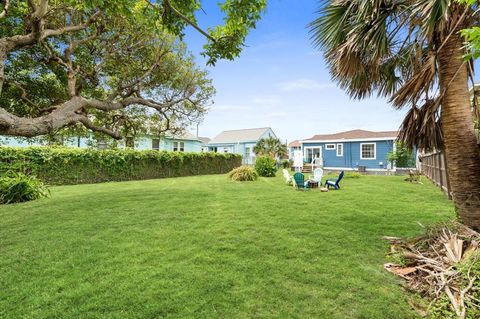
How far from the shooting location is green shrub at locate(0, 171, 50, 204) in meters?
8.84

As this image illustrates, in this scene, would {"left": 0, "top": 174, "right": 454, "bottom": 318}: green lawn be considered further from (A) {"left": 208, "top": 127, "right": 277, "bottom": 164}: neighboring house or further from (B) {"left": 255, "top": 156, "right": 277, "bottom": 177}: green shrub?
(A) {"left": 208, "top": 127, "right": 277, "bottom": 164}: neighboring house

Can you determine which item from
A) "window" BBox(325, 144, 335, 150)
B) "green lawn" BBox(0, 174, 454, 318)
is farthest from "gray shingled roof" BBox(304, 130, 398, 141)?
"green lawn" BBox(0, 174, 454, 318)

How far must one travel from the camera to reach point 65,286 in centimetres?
325

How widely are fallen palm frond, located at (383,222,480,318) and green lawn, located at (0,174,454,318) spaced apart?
0.28 meters

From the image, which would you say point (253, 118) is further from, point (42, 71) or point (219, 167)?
point (42, 71)

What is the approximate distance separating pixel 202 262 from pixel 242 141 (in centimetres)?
3295

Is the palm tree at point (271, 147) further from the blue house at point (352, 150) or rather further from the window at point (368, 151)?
the window at point (368, 151)

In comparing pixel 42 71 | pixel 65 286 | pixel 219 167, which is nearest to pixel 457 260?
pixel 65 286

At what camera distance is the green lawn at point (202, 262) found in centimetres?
287

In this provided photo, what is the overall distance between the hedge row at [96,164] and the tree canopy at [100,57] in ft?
10.4


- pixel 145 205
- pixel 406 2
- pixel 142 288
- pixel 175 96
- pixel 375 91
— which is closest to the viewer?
pixel 142 288

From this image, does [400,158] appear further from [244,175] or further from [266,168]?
[244,175]

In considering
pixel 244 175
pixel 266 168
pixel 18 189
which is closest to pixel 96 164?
pixel 18 189

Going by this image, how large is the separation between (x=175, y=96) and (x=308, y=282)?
1424 centimetres
